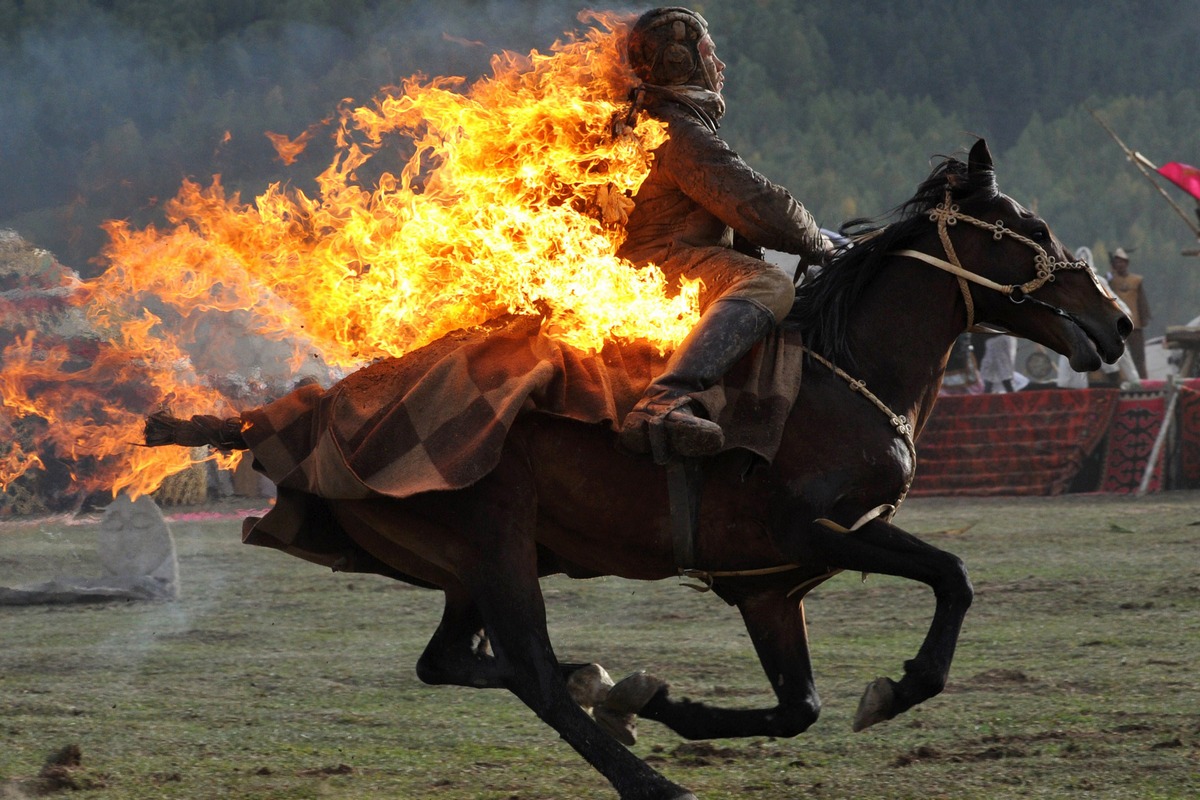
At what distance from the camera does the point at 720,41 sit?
87.4ft

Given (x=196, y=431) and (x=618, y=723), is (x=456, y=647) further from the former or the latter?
(x=196, y=431)

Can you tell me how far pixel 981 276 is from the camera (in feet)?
17.4

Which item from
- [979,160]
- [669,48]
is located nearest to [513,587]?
[669,48]

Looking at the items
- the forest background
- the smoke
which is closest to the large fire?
the smoke

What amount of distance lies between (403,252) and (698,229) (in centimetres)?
106

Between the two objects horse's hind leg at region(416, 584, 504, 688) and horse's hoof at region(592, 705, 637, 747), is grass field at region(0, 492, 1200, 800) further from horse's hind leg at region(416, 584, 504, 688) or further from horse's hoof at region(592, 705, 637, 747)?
horse's hind leg at region(416, 584, 504, 688)

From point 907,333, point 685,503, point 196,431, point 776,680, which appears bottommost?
point 776,680

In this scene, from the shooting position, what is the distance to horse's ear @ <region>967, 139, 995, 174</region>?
5.33m

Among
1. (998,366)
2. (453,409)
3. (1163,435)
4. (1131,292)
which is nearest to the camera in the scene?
(453,409)

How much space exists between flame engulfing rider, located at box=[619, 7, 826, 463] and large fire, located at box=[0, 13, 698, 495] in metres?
0.10

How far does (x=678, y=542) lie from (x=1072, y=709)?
2697 mm

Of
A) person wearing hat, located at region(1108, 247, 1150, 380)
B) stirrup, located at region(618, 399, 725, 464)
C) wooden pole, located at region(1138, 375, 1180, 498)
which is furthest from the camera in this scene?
person wearing hat, located at region(1108, 247, 1150, 380)

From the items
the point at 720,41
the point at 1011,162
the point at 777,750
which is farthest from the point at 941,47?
the point at 777,750

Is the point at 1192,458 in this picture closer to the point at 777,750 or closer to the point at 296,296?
Answer: the point at 777,750
